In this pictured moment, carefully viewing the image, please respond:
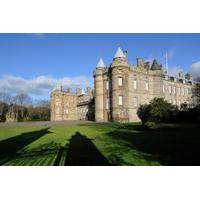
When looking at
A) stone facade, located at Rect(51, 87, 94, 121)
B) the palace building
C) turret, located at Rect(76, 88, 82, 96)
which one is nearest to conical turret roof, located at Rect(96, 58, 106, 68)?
the palace building

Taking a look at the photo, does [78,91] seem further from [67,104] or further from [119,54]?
[119,54]

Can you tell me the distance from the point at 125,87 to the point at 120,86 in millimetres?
731

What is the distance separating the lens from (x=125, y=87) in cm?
3272

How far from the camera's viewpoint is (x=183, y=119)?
29.2 meters

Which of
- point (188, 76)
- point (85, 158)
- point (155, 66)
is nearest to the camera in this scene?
point (85, 158)

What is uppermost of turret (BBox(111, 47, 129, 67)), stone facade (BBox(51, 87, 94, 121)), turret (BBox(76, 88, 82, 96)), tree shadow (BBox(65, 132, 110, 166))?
turret (BBox(111, 47, 129, 67))

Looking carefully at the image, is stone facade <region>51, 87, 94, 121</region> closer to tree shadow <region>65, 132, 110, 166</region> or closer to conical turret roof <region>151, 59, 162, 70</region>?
conical turret roof <region>151, 59, 162, 70</region>

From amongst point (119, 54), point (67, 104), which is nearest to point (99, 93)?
point (119, 54)

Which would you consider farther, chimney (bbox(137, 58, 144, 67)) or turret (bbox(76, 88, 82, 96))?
turret (bbox(76, 88, 82, 96))

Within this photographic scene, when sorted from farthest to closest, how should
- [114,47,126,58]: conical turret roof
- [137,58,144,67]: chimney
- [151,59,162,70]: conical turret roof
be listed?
[151,59,162,70]: conical turret roof → [137,58,144,67]: chimney → [114,47,126,58]: conical turret roof

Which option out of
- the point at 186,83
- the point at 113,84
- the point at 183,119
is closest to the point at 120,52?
the point at 113,84

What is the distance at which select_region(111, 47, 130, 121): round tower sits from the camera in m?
32.5
